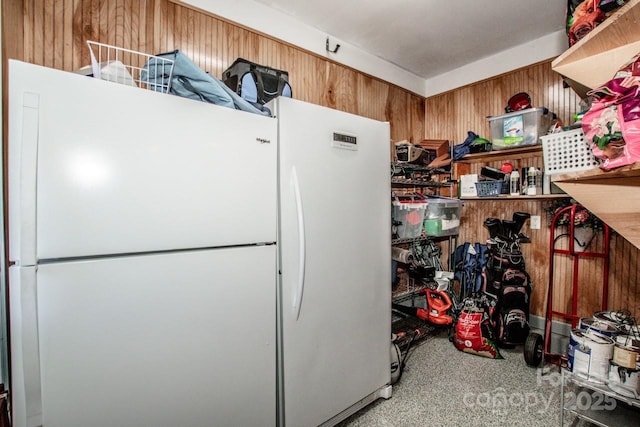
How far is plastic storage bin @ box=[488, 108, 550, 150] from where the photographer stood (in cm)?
258

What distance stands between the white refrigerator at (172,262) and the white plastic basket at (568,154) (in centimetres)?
93

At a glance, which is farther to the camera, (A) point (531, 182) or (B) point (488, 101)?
(B) point (488, 101)

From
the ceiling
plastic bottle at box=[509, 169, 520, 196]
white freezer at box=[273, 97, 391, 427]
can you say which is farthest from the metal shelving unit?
the ceiling

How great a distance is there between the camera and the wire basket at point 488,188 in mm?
Result: 2873

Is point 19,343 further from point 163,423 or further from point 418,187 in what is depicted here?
point 418,187

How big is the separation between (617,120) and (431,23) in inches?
85.7

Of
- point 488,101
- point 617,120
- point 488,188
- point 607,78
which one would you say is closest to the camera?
point 617,120

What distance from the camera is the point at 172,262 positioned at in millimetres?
1147

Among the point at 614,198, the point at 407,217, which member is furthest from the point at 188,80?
the point at 407,217

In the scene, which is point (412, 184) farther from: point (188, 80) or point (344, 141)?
point (188, 80)

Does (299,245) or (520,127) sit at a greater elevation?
(520,127)

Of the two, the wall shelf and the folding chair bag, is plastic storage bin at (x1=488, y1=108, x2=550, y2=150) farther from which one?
the folding chair bag

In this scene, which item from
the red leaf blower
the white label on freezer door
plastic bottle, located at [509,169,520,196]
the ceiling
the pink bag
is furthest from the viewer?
plastic bottle, located at [509,169,520,196]

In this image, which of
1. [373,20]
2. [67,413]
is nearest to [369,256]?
[67,413]
